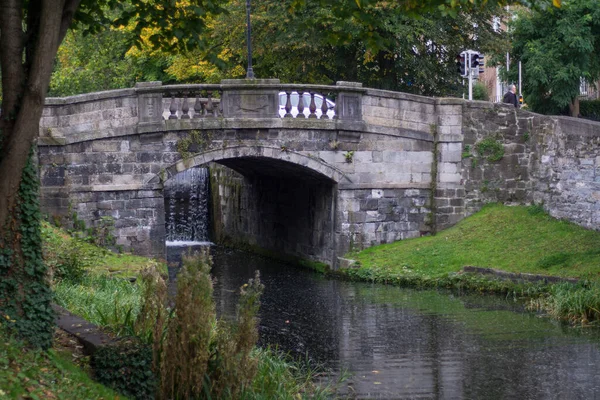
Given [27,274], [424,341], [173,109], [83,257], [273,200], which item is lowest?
[424,341]

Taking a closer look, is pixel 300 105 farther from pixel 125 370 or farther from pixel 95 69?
pixel 95 69

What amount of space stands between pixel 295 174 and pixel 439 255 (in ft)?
15.3

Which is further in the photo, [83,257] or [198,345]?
[83,257]

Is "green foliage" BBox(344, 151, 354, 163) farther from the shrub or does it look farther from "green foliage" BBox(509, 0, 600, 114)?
the shrub

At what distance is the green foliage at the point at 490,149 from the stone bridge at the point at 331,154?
23 millimetres

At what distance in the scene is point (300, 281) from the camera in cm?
2186

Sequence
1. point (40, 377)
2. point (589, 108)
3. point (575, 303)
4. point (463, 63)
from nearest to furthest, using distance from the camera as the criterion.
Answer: point (40, 377)
point (575, 303)
point (463, 63)
point (589, 108)

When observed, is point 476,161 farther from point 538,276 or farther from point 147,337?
point 147,337

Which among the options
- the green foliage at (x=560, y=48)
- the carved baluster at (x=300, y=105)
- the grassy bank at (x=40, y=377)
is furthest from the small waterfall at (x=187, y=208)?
the grassy bank at (x=40, y=377)

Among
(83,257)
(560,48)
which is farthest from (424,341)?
(560,48)

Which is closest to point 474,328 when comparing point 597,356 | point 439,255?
point 597,356

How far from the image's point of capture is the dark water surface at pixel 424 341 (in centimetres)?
1229

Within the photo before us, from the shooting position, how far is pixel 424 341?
15.2 meters

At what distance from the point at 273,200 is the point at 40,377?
759 inches
